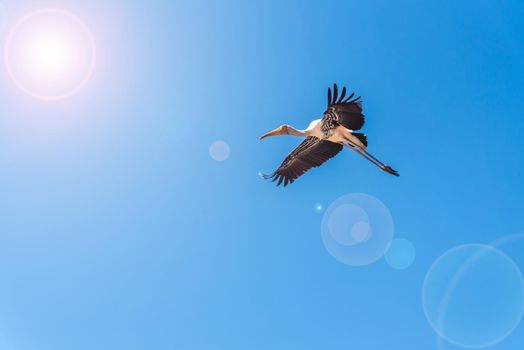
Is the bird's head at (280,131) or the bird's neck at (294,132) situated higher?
the bird's head at (280,131)

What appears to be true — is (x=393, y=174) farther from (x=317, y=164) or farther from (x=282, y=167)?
(x=282, y=167)

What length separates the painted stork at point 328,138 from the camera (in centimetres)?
1469

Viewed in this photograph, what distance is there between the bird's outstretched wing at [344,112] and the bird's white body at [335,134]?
Result: 422 millimetres

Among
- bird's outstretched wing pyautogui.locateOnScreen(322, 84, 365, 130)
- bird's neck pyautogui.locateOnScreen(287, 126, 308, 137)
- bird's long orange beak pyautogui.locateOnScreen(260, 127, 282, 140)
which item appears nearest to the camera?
bird's outstretched wing pyautogui.locateOnScreen(322, 84, 365, 130)

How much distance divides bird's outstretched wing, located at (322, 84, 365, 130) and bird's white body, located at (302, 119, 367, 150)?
42 cm

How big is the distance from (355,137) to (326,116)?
5.04ft

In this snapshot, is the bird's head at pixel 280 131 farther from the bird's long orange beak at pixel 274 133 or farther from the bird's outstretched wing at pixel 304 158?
the bird's outstretched wing at pixel 304 158

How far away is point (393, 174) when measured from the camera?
16.8 meters

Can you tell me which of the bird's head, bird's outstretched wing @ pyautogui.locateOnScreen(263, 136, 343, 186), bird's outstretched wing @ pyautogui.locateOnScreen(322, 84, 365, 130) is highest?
the bird's head

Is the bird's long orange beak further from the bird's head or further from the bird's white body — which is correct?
the bird's white body

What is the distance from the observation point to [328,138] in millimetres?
16922

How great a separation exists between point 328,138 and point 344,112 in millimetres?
2192

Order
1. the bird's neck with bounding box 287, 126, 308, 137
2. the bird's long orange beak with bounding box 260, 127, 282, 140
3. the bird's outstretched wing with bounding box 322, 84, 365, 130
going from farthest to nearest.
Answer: the bird's long orange beak with bounding box 260, 127, 282, 140 → the bird's neck with bounding box 287, 126, 308, 137 → the bird's outstretched wing with bounding box 322, 84, 365, 130

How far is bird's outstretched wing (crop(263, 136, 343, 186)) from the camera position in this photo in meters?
18.2
